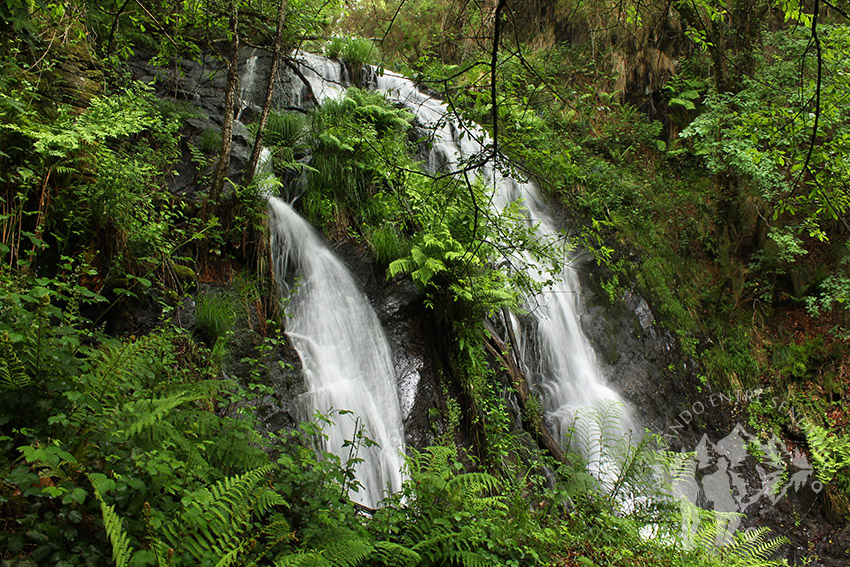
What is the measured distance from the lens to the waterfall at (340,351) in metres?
4.71

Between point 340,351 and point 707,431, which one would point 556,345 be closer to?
point 707,431

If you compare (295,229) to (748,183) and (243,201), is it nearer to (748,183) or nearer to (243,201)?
(243,201)

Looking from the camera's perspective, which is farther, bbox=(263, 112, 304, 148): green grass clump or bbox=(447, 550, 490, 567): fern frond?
bbox=(263, 112, 304, 148): green grass clump

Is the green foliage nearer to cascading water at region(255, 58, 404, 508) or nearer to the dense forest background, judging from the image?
the dense forest background

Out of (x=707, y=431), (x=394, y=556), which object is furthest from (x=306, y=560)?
(x=707, y=431)

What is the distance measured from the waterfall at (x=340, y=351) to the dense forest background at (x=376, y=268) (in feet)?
0.81

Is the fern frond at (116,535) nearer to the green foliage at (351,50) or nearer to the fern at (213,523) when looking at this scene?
the fern at (213,523)

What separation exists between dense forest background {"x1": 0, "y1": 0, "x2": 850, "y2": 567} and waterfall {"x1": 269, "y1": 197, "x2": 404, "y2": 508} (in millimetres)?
248

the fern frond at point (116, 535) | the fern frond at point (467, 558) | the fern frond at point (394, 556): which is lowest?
the fern frond at point (467, 558)

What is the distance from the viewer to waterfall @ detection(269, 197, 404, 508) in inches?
185

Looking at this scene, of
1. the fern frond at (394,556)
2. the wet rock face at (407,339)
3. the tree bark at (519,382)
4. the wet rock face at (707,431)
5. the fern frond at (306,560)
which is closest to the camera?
the fern frond at (306,560)

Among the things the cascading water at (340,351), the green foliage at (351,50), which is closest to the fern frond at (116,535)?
the cascading water at (340,351)

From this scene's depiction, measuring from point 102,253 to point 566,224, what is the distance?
814 cm

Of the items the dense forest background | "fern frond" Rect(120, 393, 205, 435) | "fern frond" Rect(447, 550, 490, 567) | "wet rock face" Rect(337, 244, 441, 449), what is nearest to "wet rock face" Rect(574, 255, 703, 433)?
the dense forest background
